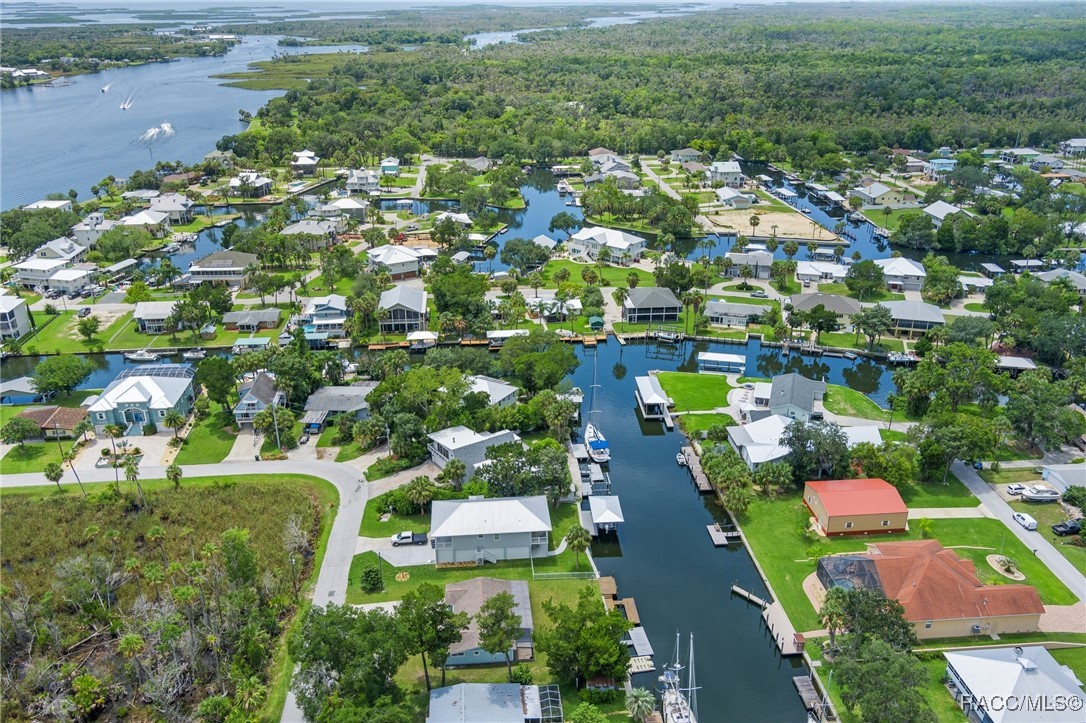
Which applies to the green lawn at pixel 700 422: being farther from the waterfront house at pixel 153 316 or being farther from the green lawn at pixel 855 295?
the waterfront house at pixel 153 316

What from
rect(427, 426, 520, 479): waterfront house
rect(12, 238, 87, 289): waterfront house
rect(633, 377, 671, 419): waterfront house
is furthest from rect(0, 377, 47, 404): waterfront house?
rect(633, 377, 671, 419): waterfront house

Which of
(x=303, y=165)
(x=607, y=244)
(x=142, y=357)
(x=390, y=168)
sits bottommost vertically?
(x=142, y=357)

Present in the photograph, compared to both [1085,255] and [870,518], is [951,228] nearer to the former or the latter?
[1085,255]

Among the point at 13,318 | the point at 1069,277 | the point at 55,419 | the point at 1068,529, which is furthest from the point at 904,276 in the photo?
the point at 13,318

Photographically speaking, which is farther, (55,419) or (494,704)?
(55,419)

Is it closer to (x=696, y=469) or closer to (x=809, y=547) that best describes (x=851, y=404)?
(x=696, y=469)

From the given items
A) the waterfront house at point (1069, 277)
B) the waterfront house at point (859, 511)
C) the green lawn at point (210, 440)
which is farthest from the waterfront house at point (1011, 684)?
the waterfront house at point (1069, 277)

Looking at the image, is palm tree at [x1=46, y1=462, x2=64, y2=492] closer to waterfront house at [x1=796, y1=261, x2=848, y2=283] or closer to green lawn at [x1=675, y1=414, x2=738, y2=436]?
green lawn at [x1=675, y1=414, x2=738, y2=436]
